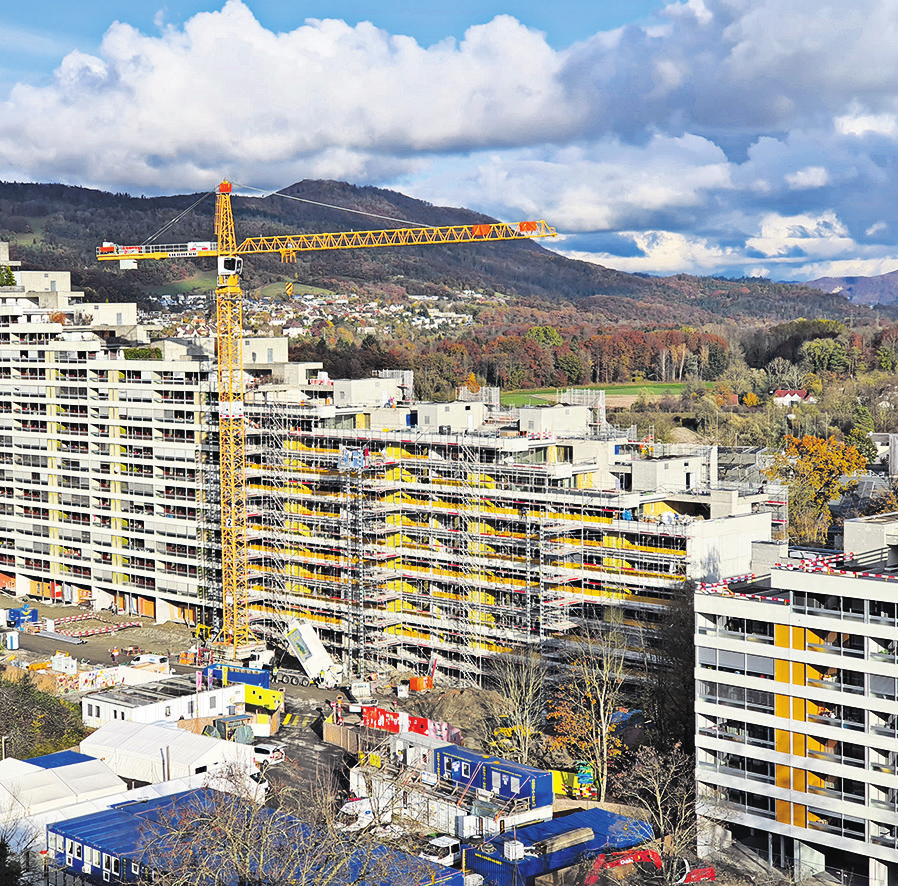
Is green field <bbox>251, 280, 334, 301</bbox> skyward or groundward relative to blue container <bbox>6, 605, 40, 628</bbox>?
skyward

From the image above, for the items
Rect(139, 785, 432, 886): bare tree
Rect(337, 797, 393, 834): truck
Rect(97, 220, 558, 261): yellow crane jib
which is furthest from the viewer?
Rect(97, 220, 558, 261): yellow crane jib

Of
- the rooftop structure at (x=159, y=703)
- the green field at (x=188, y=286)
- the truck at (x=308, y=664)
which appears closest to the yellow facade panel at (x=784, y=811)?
the rooftop structure at (x=159, y=703)

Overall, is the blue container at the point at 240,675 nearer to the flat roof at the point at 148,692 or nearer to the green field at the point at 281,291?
the flat roof at the point at 148,692

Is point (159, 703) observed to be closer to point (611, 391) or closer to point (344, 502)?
point (344, 502)

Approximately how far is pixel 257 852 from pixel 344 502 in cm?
2642

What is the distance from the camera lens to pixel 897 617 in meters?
27.8

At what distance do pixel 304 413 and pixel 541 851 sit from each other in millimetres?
26550

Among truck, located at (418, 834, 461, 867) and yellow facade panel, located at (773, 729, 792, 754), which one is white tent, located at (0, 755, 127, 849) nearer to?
truck, located at (418, 834, 461, 867)

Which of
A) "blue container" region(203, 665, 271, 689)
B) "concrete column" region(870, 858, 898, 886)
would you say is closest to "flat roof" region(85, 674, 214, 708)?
"blue container" region(203, 665, 271, 689)

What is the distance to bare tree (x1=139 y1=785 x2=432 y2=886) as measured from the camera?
22.9 meters

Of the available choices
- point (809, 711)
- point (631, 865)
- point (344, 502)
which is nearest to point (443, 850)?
point (631, 865)

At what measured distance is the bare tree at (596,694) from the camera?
35.6 m

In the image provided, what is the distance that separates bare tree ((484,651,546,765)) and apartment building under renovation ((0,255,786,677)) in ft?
4.35

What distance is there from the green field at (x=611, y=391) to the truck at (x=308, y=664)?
6324 centimetres
